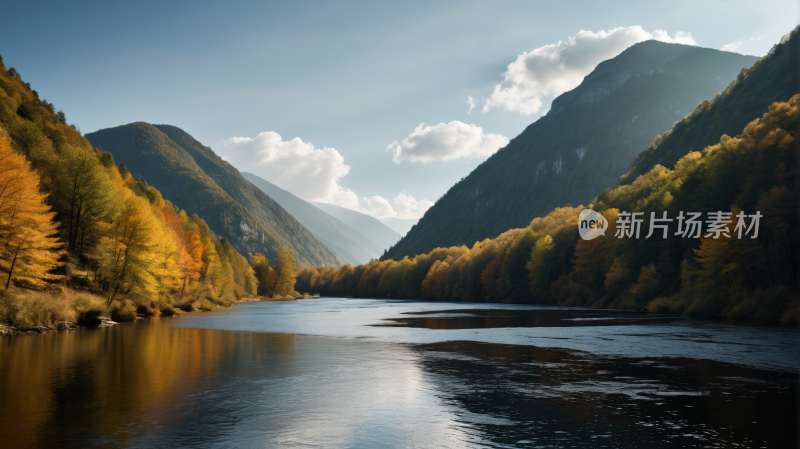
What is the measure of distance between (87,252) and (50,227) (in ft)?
50.6

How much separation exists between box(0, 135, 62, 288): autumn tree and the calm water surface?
8391mm

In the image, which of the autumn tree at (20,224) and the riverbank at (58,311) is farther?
the autumn tree at (20,224)

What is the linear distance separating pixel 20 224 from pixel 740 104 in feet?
588

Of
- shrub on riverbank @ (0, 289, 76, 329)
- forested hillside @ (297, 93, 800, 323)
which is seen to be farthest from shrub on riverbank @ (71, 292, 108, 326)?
forested hillside @ (297, 93, 800, 323)

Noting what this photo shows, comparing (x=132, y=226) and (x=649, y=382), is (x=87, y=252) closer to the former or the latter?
(x=132, y=226)

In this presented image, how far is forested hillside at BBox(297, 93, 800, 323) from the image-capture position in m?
60.3

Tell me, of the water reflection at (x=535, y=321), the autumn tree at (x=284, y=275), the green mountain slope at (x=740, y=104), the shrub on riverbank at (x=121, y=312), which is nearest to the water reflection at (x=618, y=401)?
the water reflection at (x=535, y=321)

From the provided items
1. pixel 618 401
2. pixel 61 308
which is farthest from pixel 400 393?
pixel 61 308

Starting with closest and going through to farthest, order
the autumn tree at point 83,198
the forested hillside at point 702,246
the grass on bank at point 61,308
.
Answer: the grass on bank at point 61,308
the forested hillside at point 702,246
the autumn tree at point 83,198

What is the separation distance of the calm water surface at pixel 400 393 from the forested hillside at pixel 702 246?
77.2ft

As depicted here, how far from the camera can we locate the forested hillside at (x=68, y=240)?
45.2 meters

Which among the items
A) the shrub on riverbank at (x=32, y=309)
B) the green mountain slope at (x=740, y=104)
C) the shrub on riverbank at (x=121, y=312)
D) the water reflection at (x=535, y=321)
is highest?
the green mountain slope at (x=740, y=104)

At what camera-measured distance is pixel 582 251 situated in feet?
362
